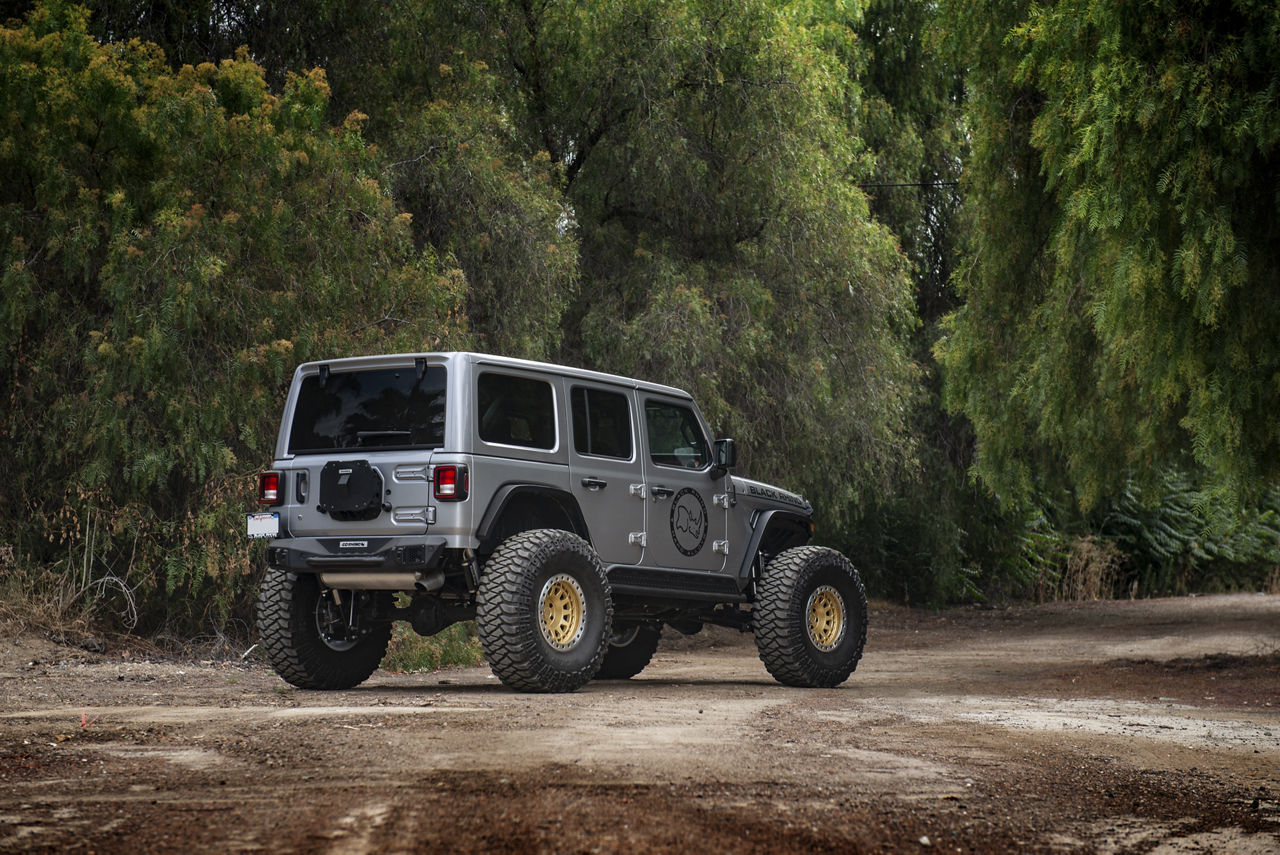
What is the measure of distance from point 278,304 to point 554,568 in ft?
15.5

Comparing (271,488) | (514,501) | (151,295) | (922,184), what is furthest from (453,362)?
(922,184)

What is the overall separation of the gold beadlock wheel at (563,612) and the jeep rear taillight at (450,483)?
0.90 m

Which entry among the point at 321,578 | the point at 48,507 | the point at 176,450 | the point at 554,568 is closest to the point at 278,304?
the point at 176,450

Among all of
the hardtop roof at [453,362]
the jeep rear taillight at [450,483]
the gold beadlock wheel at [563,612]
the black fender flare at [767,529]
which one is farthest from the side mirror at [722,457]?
the jeep rear taillight at [450,483]

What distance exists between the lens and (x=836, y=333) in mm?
19672

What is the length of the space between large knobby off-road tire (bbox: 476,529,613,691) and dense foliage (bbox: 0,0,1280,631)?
4.22m

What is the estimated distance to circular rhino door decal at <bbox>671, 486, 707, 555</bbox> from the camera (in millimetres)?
11781

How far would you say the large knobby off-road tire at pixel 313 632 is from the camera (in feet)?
35.7

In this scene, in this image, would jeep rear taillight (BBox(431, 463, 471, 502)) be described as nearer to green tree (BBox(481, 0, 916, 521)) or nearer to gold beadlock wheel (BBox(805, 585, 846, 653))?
gold beadlock wheel (BBox(805, 585, 846, 653))

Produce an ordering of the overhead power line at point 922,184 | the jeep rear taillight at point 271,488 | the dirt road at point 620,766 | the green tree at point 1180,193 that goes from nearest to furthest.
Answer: the dirt road at point 620,766 → the jeep rear taillight at point 271,488 → the green tree at point 1180,193 → the overhead power line at point 922,184

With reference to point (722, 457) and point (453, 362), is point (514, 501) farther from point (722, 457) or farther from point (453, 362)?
point (722, 457)

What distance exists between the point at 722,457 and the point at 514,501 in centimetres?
203

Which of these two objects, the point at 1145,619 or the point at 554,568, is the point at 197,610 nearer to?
the point at 554,568

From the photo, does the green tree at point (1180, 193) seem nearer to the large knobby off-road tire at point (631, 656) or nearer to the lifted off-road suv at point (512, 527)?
the lifted off-road suv at point (512, 527)
